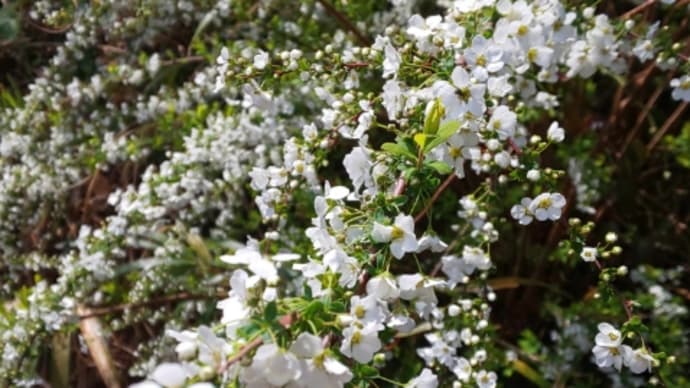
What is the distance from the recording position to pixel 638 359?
1223 millimetres

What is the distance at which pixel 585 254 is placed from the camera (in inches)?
49.6

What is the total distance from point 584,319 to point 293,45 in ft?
4.36

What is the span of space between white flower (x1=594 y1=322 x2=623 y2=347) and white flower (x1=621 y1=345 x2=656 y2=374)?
0.02 m

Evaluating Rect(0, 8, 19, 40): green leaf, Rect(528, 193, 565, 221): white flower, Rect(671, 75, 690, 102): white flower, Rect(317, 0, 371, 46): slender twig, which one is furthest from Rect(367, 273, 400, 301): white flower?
Rect(0, 8, 19, 40): green leaf

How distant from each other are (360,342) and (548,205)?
584mm

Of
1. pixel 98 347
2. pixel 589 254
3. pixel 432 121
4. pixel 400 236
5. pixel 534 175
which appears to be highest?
pixel 432 121

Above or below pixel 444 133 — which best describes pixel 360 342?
below

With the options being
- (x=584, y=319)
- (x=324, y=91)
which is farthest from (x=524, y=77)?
(x=584, y=319)

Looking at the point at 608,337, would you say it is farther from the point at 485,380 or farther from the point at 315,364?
the point at 315,364

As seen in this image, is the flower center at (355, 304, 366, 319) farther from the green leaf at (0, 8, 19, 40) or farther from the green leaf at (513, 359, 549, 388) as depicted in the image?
the green leaf at (0, 8, 19, 40)

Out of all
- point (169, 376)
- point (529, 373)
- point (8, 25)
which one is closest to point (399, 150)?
point (169, 376)

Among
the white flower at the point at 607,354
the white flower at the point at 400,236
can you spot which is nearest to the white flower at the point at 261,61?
the white flower at the point at 400,236

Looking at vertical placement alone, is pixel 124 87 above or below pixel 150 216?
above

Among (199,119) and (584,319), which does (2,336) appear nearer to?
(199,119)
